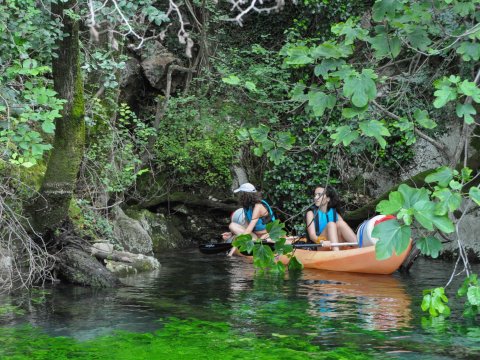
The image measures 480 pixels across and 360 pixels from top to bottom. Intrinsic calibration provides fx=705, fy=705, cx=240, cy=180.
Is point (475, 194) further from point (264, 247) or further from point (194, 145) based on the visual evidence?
point (194, 145)

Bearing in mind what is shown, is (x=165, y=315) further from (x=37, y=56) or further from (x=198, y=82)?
(x=198, y=82)

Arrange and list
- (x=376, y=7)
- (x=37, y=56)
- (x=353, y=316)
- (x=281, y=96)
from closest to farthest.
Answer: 1. (x=376, y=7)
2. (x=353, y=316)
3. (x=37, y=56)
4. (x=281, y=96)

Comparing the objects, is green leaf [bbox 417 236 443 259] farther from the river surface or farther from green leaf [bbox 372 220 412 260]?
the river surface

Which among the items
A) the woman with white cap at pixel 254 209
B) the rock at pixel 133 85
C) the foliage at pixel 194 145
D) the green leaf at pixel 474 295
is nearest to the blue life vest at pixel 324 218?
the woman with white cap at pixel 254 209

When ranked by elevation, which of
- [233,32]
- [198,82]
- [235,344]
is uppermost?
[233,32]

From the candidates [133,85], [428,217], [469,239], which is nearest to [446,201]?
[428,217]

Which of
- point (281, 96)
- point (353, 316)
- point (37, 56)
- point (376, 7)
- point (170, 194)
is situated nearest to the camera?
point (376, 7)

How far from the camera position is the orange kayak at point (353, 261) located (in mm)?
10039

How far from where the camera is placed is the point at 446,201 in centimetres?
421

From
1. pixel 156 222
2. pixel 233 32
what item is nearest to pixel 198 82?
pixel 233 32

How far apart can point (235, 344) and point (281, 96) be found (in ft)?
28.9

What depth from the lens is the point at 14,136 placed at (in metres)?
6.20

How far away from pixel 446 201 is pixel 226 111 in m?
9.82

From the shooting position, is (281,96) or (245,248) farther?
(281,96)
